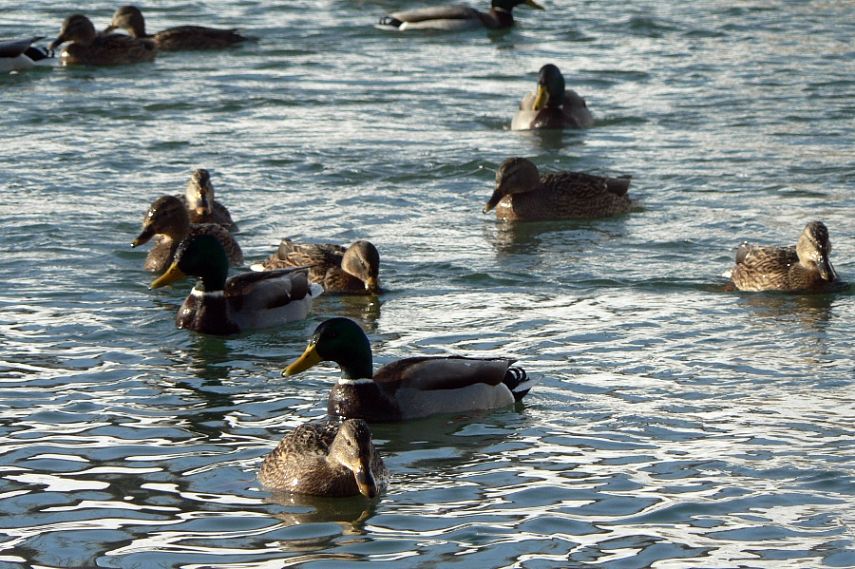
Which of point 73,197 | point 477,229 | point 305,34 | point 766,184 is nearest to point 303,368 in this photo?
point 477,229

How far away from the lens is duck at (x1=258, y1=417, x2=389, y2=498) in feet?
31.1

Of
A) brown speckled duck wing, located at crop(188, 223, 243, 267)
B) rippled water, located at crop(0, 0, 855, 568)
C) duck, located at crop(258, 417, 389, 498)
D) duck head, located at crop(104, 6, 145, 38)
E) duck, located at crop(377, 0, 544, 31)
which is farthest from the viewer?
duck, located at crop(377, 0, 544, 31)

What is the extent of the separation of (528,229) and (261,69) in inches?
339

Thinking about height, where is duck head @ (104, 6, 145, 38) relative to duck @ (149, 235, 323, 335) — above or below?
above

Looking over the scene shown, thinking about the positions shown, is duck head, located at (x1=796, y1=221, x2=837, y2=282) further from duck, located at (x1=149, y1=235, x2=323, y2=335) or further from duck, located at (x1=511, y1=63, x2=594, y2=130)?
duck, located at (x1=511, y1=63, x2=594, y2=130)

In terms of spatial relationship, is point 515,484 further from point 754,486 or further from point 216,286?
point 216,286

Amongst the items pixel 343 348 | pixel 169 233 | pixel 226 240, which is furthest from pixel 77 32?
pixel 343 348

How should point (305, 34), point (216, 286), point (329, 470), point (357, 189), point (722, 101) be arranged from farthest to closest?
point (305, 34)
point (722, 101)
point (357, 189)
point (216, 286)
point (329, 470)

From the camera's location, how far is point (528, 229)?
55.3 ft

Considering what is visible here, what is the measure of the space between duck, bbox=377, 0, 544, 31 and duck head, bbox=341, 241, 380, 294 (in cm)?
1383

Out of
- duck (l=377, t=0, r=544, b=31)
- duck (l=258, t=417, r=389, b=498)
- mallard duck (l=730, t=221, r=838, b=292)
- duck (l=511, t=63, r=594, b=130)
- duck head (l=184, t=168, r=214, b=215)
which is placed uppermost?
duck (l=377, t=0, r=544, b=31)

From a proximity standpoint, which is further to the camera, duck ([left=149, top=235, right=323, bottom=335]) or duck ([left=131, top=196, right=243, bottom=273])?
duck ([left=131, top=196, right=243, bottom=273])

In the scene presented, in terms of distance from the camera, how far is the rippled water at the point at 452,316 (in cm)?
923

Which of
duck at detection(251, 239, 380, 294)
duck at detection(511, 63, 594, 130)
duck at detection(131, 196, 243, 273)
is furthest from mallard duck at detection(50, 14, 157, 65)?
duck at detection(251, 239, 380, 294)
